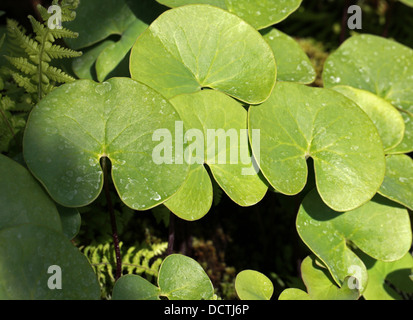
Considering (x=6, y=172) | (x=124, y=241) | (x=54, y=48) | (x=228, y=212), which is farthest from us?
(x=228, y=212)

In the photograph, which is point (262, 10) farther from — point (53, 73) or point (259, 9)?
point (53, 73)

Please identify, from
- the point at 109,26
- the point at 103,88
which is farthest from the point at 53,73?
the point at 109,26

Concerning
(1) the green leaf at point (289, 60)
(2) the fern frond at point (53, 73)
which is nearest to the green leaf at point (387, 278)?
(1) the green leaf at point (289, 60)

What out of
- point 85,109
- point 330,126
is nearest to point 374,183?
point 330,126

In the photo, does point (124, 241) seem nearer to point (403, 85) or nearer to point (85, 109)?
point (85, 109)

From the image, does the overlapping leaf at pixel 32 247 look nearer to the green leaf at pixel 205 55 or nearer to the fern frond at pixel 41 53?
the fern frond at pixel 41 53

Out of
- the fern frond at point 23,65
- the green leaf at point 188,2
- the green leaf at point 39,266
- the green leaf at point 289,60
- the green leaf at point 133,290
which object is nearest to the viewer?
the green leaf at point 39,266
